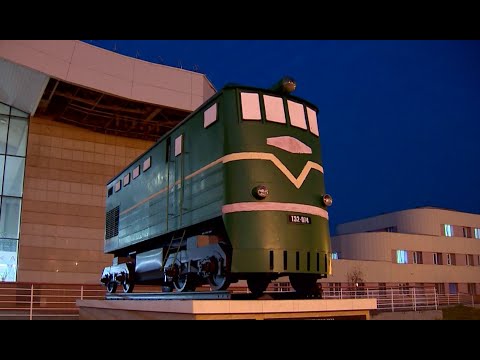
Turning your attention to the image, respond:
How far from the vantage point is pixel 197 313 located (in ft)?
19.4

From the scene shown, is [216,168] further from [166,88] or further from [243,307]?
[166,88]

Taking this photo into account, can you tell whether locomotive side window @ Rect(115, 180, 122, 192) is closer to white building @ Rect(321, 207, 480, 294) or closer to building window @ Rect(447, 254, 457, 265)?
white building @ Rect(321, 207, 480, 294)

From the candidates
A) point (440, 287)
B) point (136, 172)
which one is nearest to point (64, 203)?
point (136, 172)

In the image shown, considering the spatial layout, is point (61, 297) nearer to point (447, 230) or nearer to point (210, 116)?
point (210, 116)

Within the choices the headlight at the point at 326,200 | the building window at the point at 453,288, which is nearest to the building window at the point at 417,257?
the building window at the point at 453,288

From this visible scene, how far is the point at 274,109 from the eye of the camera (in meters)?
7.94

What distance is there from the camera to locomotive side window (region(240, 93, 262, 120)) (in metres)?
7.66

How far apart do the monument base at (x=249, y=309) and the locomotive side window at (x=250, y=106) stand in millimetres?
2864

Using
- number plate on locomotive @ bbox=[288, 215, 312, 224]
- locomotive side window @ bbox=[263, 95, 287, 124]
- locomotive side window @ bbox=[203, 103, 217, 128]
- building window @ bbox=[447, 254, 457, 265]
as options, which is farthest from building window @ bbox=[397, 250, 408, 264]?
locomotive side window @ bbox=[203, 103, 217, 128]

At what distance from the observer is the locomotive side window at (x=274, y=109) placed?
7859 millimetres

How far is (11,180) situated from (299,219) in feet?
60.9
